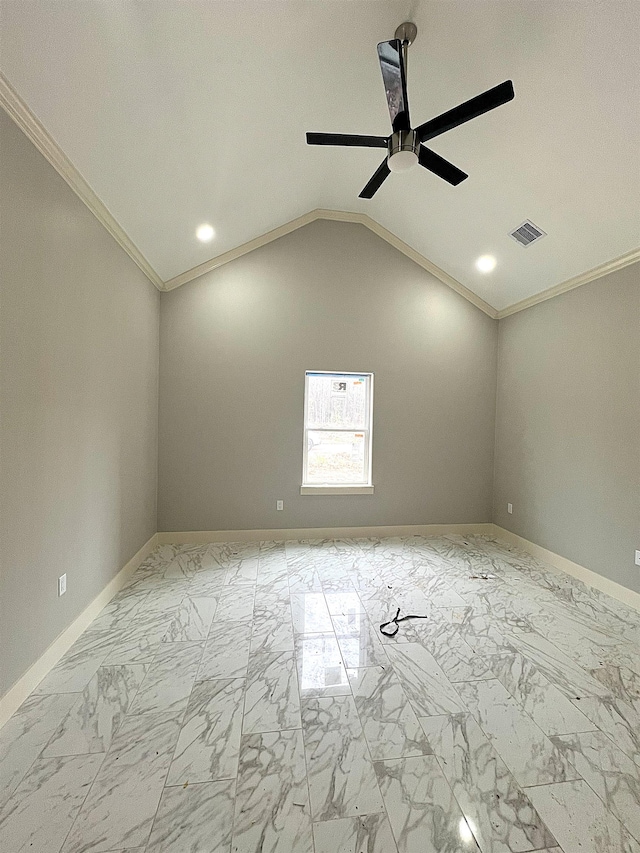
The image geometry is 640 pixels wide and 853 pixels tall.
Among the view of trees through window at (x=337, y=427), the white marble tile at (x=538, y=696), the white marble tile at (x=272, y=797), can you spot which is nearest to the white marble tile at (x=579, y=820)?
the white marble tile at (x=538, y=696)

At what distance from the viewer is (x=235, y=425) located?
4.21m

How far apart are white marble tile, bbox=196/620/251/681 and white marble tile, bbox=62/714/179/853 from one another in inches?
14.0

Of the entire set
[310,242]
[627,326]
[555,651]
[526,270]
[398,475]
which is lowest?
[555,651]

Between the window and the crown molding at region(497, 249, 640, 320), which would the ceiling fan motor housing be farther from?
the window

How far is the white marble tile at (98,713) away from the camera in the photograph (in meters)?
1.60

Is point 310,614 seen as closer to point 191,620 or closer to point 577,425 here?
point 191,620

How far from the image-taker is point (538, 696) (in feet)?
6.36

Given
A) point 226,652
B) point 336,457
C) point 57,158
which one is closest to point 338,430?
point 336,457

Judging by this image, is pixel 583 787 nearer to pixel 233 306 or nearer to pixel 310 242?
pixel 233 306

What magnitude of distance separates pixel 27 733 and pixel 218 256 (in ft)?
13.2

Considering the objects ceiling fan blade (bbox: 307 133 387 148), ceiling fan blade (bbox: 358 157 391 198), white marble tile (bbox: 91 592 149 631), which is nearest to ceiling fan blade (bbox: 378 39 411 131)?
ceiling fan blade (bbox: 307 133 387 148)

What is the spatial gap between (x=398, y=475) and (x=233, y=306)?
270 cm

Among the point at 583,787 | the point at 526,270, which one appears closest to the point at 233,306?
the point at 526,270

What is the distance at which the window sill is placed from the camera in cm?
432
